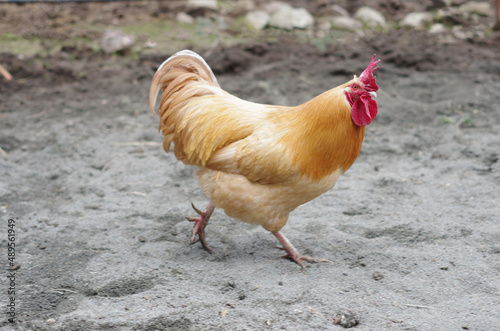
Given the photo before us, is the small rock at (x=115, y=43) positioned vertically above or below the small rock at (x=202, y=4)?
below

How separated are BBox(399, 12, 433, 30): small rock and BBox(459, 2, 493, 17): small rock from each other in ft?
2.61

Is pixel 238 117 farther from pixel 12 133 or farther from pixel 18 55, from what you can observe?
pixel 18 55

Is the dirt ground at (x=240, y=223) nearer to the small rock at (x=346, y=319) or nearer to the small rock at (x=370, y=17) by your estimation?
the small rock at (x=346, y=319)

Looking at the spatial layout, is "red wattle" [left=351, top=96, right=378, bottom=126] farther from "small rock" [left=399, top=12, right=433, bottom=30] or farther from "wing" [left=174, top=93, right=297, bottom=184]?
"small rock" [left=399, top=12, right=433, bottom=30]

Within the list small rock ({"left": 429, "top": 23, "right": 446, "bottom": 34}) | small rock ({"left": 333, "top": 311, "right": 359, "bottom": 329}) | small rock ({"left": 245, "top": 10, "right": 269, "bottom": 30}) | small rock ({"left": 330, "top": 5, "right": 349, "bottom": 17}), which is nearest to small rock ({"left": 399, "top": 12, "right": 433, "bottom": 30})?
small rock ({"left": 429, "top": 23, "right": 446, "bottom": 34})

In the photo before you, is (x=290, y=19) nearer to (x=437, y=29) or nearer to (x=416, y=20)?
(x=416, y=20)

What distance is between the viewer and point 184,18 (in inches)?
323

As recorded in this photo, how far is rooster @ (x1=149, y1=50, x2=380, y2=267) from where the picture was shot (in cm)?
321

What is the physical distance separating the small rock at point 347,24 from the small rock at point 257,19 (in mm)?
1209

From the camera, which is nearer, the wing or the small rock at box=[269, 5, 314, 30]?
the wing

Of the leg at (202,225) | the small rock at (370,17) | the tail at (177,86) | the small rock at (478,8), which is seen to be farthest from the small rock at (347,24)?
the leg at (202,225)

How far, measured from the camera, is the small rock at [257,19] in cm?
820

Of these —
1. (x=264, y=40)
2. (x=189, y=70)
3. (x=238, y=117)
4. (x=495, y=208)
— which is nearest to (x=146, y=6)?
(x=264, y=40)

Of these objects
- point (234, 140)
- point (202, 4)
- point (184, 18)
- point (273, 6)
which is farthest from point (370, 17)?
point (234, 140)
